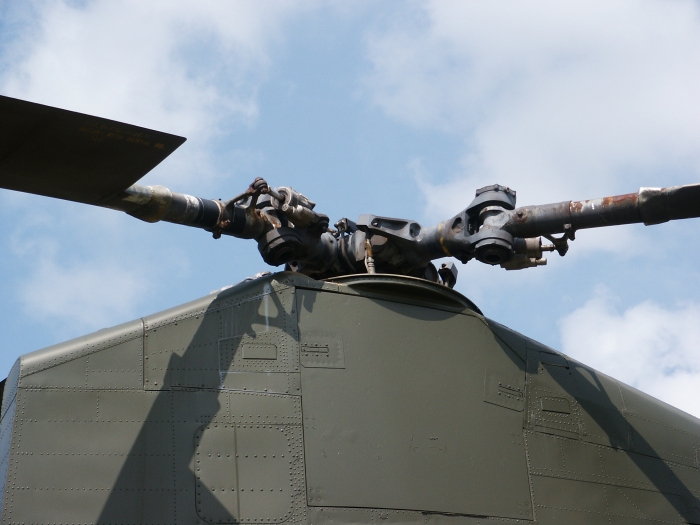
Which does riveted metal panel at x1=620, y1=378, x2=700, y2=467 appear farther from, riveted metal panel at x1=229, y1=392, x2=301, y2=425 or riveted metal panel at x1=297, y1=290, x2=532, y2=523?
riveted metal panel at x1=229, y1=392, x2=301, y2=425

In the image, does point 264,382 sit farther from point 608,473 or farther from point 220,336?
point 608,473

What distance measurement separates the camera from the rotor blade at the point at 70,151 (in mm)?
5273

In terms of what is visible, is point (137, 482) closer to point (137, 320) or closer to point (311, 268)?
point (137, 320)

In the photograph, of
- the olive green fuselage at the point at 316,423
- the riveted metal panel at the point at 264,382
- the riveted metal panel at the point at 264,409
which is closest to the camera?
the olive green fuselage at the point at 316,423

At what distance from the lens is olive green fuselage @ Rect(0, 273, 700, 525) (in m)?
6.20

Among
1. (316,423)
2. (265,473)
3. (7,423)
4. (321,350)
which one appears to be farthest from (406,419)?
(7,423)

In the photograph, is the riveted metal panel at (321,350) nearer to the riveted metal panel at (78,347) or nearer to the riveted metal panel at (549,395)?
the riveted metal panel at (78,347)

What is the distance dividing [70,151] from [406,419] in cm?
312

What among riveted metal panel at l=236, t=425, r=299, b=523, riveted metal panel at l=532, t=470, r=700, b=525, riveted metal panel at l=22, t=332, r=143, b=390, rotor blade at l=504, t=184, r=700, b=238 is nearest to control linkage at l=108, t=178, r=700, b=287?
rotor blade at l=504, t=184, r=700, b=238

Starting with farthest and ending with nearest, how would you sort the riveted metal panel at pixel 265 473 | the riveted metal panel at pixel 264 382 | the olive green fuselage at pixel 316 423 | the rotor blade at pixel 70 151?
the riveted metal panel at pixel 264 382 < the riveted metal panel at pixel 265 473 < the olive green fuselage at pixel 316 423 < the rotor blade at pixel 70 151

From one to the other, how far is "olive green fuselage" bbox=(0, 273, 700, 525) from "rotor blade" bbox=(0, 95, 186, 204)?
1271 millimetres

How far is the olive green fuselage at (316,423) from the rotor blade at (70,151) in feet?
4.17

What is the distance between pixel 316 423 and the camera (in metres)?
6.78

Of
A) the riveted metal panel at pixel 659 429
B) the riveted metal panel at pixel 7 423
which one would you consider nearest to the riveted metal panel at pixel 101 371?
the riveted metal panel at pixel 7 423
